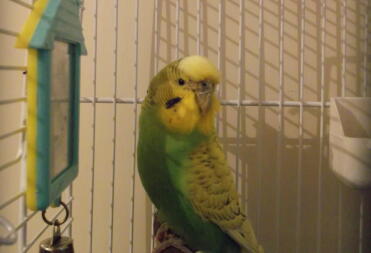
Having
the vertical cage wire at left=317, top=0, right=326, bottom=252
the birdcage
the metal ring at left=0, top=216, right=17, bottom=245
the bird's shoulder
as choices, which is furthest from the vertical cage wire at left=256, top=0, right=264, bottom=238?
the metal ring at left=0, top=216, right=17, bottom=245

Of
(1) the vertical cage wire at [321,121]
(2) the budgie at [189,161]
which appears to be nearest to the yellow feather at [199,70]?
(2) the budgie at [189,161]

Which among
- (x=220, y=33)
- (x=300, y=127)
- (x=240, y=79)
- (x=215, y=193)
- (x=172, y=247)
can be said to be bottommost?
(x=172, y=247)

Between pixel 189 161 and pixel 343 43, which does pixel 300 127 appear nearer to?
pixel 343 43

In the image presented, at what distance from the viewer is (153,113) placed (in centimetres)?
68

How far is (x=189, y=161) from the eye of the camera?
2.16 ft

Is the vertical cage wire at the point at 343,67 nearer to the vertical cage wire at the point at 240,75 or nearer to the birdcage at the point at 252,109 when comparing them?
the birdcage at the point at 252,109

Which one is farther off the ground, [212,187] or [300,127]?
[300,127]

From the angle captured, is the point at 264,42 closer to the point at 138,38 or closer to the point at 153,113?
the point at 138,38

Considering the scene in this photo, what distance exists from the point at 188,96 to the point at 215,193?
0.56 feet

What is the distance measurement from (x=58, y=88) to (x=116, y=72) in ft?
1.41

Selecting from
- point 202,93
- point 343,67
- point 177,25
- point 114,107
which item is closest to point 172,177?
point 202,93

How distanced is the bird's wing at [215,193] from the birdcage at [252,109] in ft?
0.79

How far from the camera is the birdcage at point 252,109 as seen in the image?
95 cm

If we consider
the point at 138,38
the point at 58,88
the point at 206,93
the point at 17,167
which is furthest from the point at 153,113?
the point at 17,167
